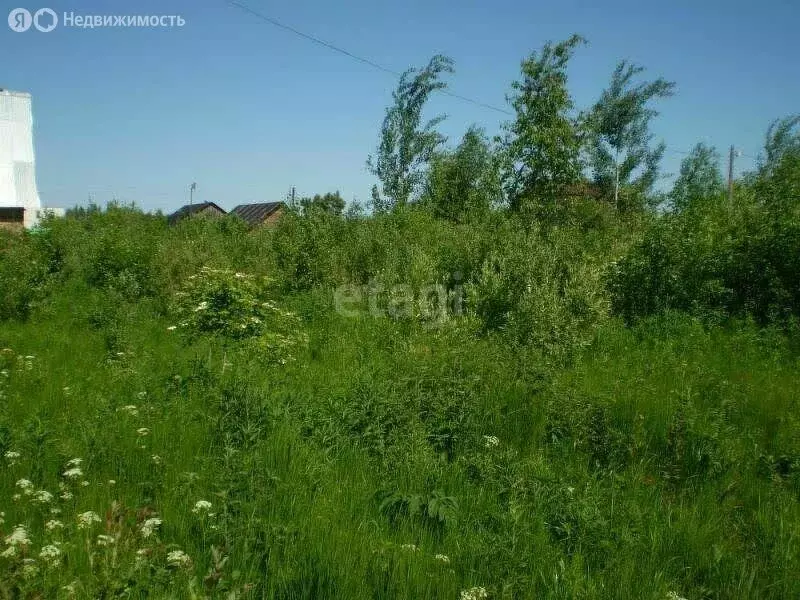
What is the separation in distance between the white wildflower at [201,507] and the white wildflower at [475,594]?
141cm

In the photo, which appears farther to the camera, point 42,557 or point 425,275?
point 425,275

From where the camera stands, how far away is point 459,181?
21.4m

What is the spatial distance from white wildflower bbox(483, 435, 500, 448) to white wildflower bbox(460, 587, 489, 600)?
182 centimetres

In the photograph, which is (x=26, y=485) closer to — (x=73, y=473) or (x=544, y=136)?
(x=73, y=473)

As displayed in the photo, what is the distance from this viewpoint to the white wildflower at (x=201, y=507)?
3.02m

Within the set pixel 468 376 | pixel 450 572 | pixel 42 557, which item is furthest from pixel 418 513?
pixel 468 376

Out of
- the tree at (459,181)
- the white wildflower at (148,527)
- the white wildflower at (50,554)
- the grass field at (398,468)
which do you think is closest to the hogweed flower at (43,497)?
the grass field at (398,468)

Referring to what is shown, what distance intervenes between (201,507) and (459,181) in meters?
19.4

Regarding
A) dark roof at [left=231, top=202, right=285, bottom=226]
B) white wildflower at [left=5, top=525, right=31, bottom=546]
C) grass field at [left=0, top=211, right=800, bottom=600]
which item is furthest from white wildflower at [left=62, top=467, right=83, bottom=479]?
dark roof at [left=231, top=202, right=285, bottom=226]

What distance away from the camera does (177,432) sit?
13.9 feet

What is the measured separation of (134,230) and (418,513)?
1412 cm

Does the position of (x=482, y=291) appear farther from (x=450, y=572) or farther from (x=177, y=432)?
(x=450, y=572)

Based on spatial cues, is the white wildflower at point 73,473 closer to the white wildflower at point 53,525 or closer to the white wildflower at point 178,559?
the white wildflower at point 53,525

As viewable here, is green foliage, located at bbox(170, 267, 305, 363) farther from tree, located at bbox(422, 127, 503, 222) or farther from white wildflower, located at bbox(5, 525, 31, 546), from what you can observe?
tree, located at bbox(422, 127, 503, 222)
